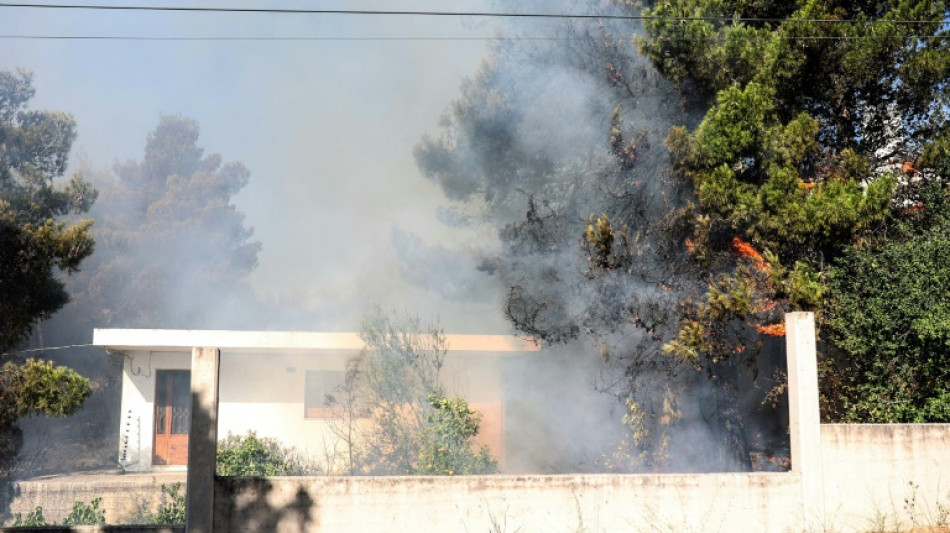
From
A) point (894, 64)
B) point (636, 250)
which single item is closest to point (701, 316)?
point (636, 250)

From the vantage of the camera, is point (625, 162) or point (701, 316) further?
point (625, 162)

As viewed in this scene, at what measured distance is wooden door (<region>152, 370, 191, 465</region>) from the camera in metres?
18.6

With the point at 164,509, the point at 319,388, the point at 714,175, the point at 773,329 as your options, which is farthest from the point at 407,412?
the point at 773,329

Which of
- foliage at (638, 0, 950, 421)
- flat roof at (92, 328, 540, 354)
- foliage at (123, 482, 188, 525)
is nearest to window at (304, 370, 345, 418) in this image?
flat roof at (92, 328, 540, 354)

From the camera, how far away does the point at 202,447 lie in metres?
8.68

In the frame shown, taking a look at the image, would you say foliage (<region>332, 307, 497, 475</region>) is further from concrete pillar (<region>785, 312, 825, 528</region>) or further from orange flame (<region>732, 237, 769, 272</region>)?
Result: orange flame (<region>732, 237, 769, 272</region>)

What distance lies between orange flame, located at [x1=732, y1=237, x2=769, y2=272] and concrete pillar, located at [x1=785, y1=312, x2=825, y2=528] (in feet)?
12.7

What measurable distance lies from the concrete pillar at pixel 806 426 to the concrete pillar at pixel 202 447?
20.4 feet

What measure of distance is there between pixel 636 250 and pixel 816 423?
202 inches

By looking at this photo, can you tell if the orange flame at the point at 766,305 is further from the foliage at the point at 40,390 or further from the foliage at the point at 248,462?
the foliage at the point at 40,390

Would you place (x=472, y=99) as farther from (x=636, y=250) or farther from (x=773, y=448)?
(x=773, y=448)

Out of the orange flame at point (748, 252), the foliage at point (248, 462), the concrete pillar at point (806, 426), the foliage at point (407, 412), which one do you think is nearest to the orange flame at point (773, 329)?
the orange flame at point (748, 252)

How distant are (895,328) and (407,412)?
717cm

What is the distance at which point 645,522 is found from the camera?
9555 mm
